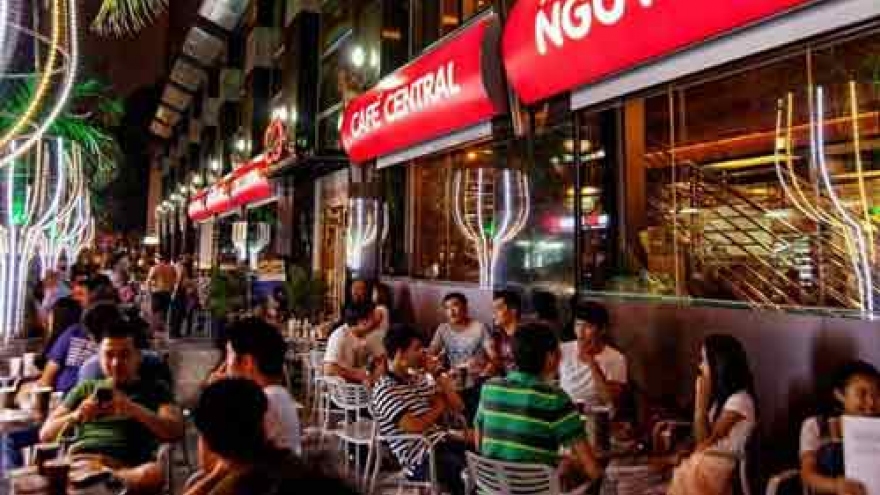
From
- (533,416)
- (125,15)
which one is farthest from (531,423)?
(125,15)

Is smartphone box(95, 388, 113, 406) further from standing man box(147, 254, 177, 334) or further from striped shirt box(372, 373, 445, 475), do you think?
standing man box(147, 254, 177, 334)

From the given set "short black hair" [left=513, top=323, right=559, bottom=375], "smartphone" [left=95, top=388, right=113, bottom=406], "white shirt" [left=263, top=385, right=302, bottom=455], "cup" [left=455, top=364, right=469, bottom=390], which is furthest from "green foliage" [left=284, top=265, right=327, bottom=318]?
"short black hair" [left=513, top=323, right=559, bottom=375]

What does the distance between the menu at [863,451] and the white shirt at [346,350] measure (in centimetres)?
376

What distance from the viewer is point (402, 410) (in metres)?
3.65

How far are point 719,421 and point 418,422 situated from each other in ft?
4.96

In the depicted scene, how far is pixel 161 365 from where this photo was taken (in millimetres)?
3605

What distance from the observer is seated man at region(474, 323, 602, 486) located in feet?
8.85

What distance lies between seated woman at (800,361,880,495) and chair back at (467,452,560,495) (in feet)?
3.33

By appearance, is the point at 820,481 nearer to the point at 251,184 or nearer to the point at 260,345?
the point at 260,345

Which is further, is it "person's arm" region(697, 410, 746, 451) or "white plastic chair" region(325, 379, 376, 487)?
"white plastic chair" region(325, 379, 376, 487)

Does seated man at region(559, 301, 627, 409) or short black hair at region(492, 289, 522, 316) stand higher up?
short black hair at region(492, 289, 522, 316)

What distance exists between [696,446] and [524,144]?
11.9 feet

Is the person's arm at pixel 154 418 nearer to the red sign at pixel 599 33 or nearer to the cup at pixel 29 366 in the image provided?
the cup at pixel 29 366

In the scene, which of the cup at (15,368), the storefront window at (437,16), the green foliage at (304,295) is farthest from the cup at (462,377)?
the green foliage at (304,295)
